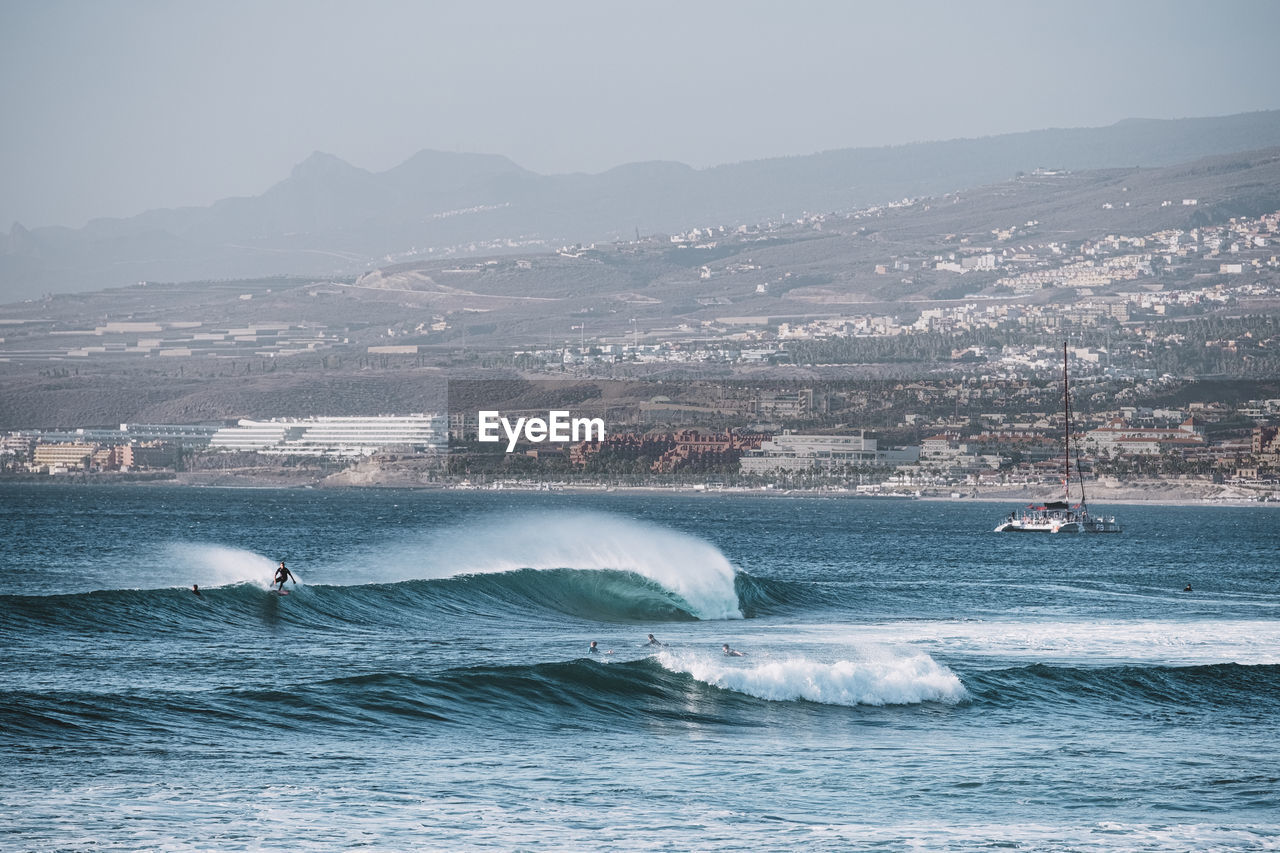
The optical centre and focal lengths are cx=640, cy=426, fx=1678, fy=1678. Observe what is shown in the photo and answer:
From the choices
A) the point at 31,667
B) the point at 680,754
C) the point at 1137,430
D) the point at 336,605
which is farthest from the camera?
the point at 1137,430

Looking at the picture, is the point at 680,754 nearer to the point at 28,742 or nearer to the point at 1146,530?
the point at 28,742

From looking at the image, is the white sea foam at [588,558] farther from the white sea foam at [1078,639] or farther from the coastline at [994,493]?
the coastline at [994,493]

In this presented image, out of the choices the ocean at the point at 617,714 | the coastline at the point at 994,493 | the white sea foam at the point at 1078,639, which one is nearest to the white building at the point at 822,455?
the coastline at the point at 994,493

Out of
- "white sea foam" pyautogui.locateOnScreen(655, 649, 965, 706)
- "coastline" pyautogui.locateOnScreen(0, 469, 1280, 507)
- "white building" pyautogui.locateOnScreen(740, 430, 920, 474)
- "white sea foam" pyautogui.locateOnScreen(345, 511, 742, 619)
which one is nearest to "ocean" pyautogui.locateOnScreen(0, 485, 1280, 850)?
"white sea foam" pyautogui.locateOnScreen(655, 649, 965, 706)

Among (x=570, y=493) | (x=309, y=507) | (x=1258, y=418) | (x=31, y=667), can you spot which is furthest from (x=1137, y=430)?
(x=31, y=667)

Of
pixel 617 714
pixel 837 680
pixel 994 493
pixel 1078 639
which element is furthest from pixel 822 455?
pixel 617 714

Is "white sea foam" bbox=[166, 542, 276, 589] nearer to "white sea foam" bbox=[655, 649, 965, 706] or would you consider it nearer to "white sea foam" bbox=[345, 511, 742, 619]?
"white sea foam" bbox=[345, 511, 742, 619]
